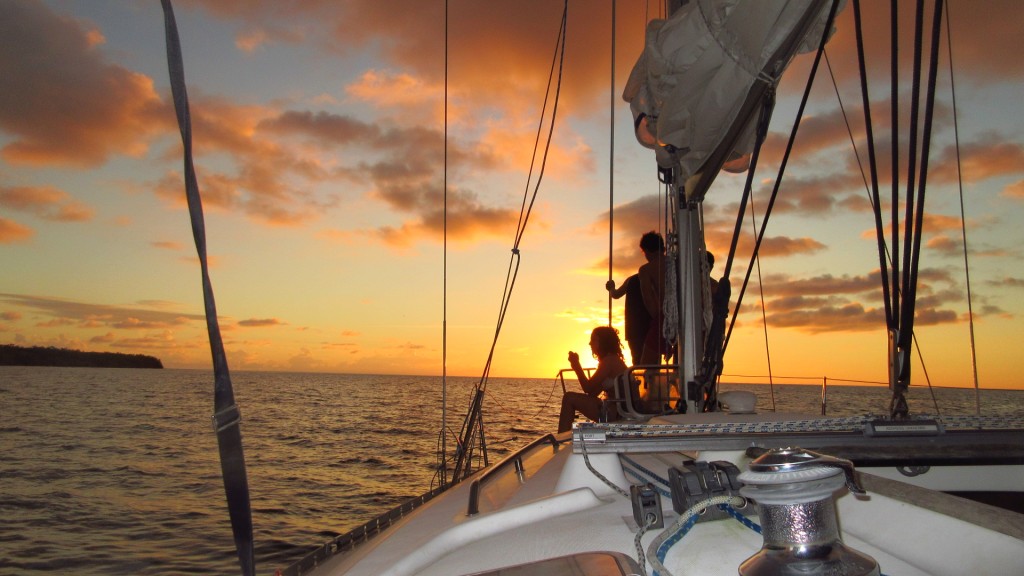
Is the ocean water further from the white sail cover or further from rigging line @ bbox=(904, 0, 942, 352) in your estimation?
rigging line @ bbox=(904, 0, 942, 352)

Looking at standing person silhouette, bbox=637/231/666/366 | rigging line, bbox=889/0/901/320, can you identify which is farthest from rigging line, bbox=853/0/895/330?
standing person silhouette, bbox=637/231/666/366

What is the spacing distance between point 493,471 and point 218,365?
1.62 meters

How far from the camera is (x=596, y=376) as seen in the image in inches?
189

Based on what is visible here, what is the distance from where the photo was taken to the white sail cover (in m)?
2.12

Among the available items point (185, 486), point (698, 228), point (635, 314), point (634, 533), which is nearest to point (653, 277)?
point (635, 314)

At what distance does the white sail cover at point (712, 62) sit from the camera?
2.12 m

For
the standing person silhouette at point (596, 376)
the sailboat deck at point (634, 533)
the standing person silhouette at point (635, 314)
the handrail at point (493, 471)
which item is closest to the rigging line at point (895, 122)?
the sailboat deck at point (634, 533)

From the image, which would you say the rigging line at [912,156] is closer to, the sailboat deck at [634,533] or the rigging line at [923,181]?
the rigging line at [923,181]

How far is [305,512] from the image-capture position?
8.43 m

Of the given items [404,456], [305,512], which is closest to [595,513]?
[305,512]

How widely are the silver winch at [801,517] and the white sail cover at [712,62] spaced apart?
1765 mm

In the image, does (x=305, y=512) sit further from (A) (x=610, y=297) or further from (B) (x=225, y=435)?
(B) (x=225, y=435)

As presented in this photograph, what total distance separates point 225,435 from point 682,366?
294cm

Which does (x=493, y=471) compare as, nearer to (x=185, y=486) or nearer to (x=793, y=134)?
(x=793, y=134)
